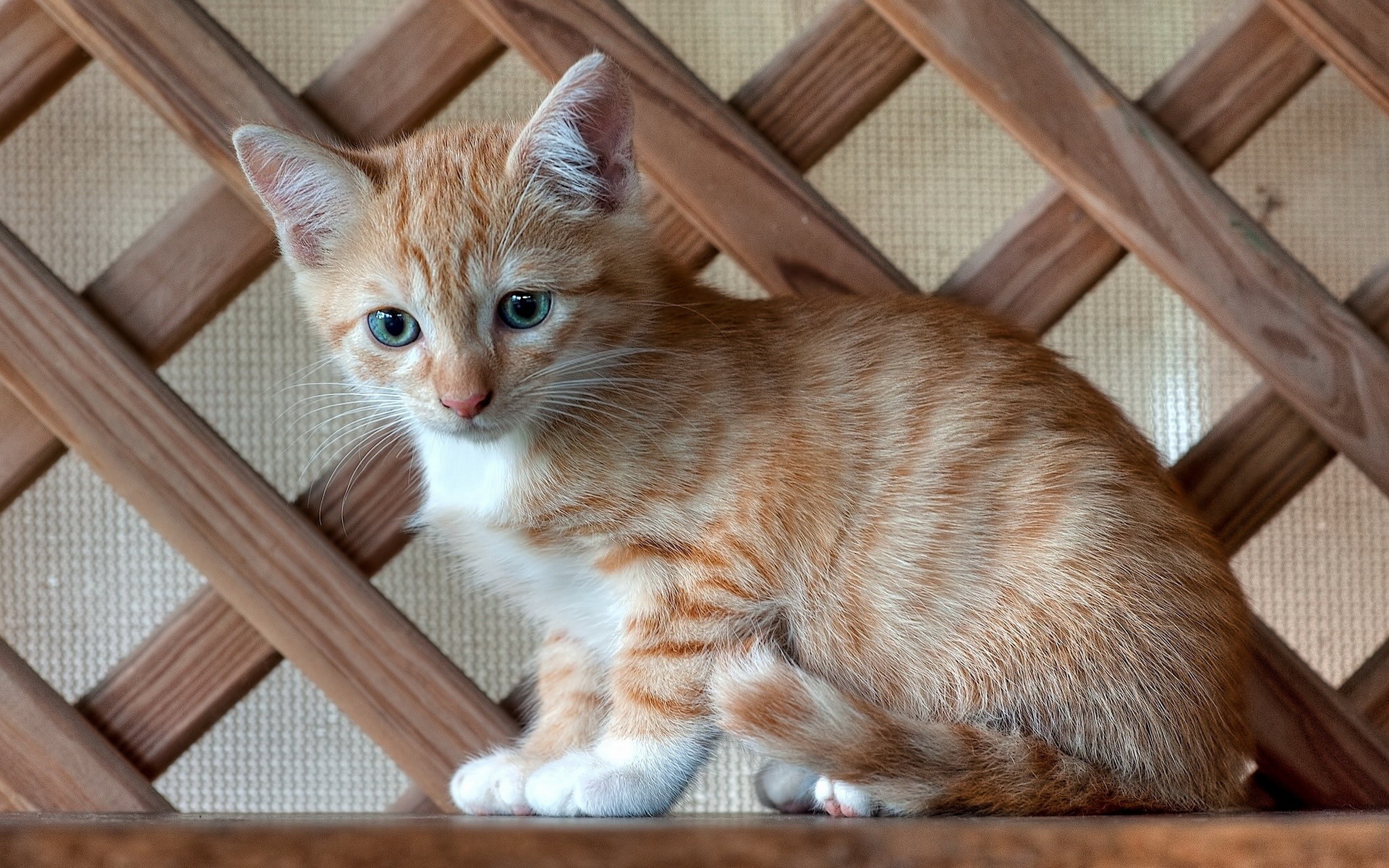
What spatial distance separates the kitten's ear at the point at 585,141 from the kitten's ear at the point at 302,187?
0.48 feet

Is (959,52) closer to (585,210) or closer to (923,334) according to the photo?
(923,334)

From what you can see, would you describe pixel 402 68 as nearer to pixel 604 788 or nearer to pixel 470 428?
pixel 470 428

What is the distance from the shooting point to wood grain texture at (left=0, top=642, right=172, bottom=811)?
116 cm

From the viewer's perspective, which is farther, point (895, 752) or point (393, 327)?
point (393, 327)

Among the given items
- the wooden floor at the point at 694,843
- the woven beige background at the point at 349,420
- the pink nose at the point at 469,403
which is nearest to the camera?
the wooden floor at the point at 694,843

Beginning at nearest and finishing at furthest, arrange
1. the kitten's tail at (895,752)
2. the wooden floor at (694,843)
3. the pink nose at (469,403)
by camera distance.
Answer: the wooden floor at (694,843), the kitten's tail at (895,752), the pink nose at (469,403)

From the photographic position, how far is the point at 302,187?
102 cm

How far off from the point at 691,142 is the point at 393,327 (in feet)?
1.25

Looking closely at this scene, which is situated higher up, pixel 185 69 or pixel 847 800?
pixel 185 69

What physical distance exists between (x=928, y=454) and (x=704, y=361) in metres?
0.21

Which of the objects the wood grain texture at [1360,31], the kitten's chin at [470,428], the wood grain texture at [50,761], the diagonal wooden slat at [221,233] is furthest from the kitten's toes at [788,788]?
the wood grain texture at [1360,31]

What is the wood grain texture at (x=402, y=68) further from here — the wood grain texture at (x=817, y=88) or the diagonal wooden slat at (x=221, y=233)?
the wood grain texture at (x=817, y=88)

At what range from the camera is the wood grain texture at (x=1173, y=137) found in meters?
1.24

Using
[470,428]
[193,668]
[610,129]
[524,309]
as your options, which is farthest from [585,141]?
[193,668]
